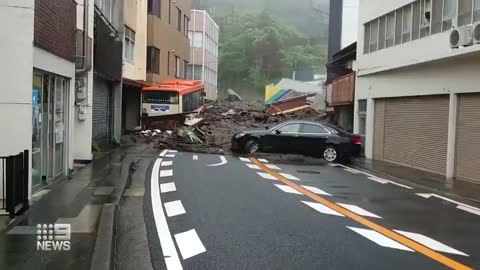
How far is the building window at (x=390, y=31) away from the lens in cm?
2442

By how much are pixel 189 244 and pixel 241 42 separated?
119m

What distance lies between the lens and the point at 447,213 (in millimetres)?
11320

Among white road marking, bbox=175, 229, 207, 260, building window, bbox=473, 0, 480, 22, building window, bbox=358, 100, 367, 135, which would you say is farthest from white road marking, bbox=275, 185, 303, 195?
building window, bbox=358, 100, 367, 135

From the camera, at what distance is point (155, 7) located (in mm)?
38438

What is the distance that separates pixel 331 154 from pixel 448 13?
23.7 ft

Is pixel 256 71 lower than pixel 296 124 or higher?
higher

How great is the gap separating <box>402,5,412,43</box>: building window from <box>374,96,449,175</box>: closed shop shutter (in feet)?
8.03

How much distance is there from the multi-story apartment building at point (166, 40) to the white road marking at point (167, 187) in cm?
2488

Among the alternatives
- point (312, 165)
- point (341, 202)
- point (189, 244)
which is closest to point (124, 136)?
point (312, 165)

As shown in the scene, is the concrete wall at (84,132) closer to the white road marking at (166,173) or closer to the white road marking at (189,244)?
the white road marking at (166,173)

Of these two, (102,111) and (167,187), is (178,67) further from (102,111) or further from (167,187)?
(167,187)

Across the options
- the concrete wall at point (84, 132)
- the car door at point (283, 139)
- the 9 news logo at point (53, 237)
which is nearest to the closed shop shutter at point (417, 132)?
the car door at point (283, 139)

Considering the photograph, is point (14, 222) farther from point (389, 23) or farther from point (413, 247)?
point (389, 23)

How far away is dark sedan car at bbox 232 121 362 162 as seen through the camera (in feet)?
76.4
